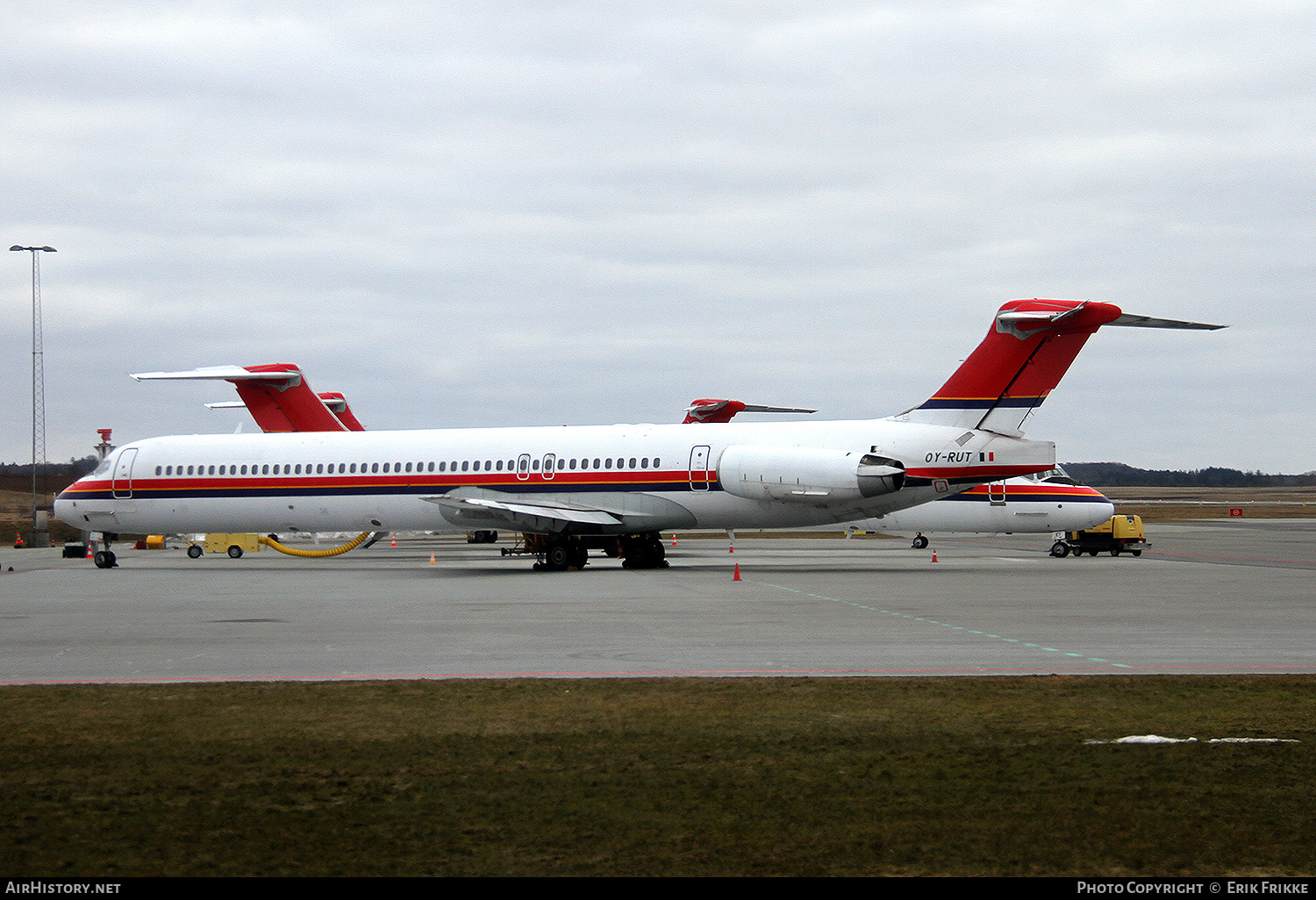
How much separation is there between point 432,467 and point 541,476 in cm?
318

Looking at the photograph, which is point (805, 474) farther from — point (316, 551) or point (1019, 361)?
point (316, 551)

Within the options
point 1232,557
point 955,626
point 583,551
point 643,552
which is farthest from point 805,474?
point 1232,557

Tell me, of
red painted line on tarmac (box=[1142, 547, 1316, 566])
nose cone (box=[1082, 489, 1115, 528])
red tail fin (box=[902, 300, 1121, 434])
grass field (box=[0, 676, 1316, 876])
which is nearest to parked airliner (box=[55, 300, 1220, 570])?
red tail fin (box=[902, 300, 1121, 434])

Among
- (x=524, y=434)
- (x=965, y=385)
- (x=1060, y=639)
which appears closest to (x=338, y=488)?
(x=524, y=434)

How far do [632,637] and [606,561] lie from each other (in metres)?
21.1

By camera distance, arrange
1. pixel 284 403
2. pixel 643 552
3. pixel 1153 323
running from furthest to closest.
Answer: pixel 284 403
pixel 643 552
pixel 1153 323

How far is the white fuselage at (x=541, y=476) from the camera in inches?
1101

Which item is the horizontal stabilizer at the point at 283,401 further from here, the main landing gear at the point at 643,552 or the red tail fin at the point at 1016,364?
the red tail fin at the point at 1016,364

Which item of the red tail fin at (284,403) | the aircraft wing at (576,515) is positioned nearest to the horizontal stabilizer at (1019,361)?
the aircraft wing at (576,515)

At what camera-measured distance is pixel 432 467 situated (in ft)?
105

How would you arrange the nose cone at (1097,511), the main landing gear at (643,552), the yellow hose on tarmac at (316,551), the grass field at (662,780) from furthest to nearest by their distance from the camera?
the yellow hose on tarmac at (316,551) < the nose cone at (1097,511) < the main landing gear at (643,552) < the grass field at (662,780)

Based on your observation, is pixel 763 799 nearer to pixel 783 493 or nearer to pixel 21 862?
pixel 21 862

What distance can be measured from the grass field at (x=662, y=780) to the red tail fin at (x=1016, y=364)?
667 inches

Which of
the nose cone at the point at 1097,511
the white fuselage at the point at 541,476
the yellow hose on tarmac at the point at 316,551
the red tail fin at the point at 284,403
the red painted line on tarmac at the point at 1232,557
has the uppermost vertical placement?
the red tail fin at the point at 284,403
